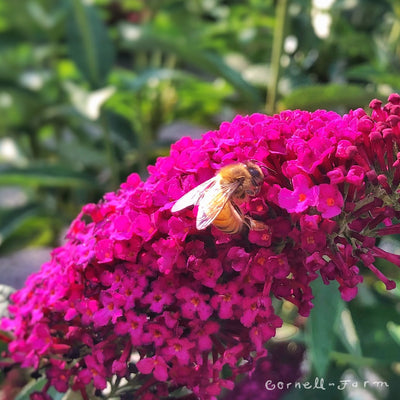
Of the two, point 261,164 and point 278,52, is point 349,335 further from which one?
point 261,164

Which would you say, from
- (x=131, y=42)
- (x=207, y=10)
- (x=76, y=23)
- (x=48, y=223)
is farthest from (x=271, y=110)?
(x=207, y=10)

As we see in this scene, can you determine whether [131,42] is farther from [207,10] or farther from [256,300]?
[256,300]

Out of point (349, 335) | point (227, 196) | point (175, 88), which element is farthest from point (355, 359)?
point (175, 88)

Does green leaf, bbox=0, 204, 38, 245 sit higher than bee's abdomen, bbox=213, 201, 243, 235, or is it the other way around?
bee's abdomen, bbox=213, 201, 243, 235

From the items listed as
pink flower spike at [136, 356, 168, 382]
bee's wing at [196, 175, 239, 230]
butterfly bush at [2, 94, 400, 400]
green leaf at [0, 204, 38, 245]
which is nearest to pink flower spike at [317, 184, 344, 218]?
butterfly bush at [2, 94, 400, 400]

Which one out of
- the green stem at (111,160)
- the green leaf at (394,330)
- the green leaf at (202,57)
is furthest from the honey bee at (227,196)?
the green stem at (111,160)

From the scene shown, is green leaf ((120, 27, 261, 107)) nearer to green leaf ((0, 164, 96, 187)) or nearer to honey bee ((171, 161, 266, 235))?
green leaf ((0, 164, 96, 187))
